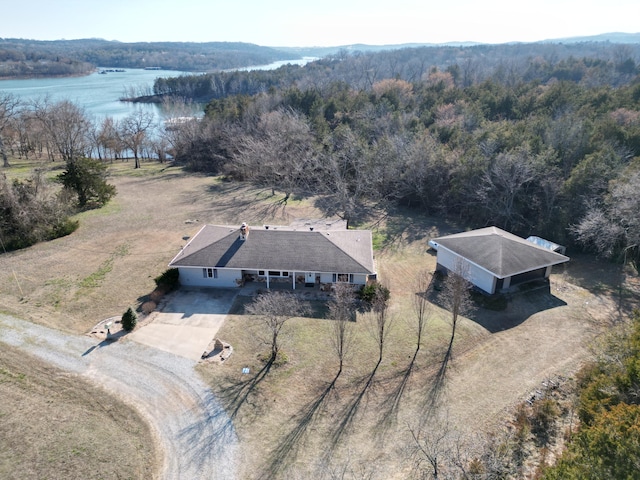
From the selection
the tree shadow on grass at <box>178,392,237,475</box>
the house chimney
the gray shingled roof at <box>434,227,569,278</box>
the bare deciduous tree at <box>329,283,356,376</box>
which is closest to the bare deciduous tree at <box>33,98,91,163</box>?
the house chimney

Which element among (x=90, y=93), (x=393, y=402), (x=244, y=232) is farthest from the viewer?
(x=90, y=93)

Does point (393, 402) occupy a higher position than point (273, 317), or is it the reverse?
point (273, 317)

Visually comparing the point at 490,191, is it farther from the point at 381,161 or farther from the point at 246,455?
the point at 246,455

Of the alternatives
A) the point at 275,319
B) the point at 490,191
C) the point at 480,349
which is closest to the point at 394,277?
the point at 480,349

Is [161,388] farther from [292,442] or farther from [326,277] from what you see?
[326,277]

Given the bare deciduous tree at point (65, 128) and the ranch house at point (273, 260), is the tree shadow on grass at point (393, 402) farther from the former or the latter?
the bare deciduous tree at point (65, 128)

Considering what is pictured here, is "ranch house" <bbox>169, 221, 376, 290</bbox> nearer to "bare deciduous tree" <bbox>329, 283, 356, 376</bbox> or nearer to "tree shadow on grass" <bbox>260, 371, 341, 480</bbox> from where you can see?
"bare deciduous tree" <bbox>329, 283, 356, 376</bbox>

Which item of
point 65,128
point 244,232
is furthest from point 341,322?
point 65,128
